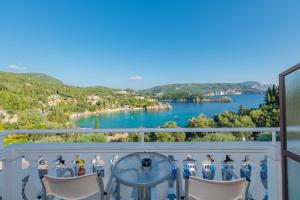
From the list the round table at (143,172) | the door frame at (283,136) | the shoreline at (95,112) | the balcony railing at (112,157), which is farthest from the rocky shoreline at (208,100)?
the round table at (143,172)

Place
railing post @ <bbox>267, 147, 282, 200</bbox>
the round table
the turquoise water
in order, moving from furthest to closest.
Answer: the turquoise water → railing post @ <bbox>267, 147, 282, 200</bbox> → the round table

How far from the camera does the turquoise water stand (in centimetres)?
1222

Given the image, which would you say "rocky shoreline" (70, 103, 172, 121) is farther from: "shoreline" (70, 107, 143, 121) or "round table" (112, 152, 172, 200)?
"round table" (112, 152, 172, 200)

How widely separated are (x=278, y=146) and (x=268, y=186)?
1.26 ft

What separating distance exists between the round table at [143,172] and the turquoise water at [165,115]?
1009cm

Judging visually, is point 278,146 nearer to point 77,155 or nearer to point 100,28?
point 77,155

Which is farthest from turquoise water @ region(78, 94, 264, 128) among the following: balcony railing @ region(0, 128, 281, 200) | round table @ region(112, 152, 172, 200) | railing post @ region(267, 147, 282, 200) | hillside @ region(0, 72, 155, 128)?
round table @ region(112, 152, 172, 200)

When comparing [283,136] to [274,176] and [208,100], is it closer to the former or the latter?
[274,176]

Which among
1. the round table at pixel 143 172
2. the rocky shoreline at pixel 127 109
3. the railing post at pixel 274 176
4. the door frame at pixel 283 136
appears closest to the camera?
the round table at pixel 143 172

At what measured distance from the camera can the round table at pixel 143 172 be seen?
1.41 meters

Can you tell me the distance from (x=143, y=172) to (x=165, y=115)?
11452 mm

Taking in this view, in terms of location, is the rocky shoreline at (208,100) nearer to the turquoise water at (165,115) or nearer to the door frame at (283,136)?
the turquoise water at (165,115)

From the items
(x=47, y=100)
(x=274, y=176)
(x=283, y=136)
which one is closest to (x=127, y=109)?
(x=47, y=100)

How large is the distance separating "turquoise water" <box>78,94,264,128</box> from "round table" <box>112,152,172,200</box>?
10094 mm
